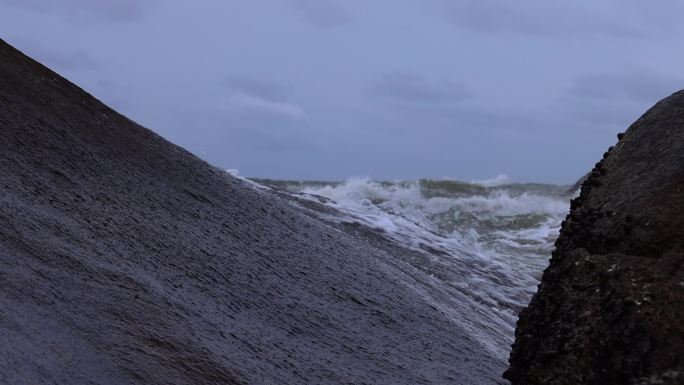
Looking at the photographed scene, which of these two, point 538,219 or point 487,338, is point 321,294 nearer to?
point 487,338

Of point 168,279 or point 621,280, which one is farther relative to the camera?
point 168,279

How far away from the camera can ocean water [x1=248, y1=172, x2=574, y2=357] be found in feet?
21.4

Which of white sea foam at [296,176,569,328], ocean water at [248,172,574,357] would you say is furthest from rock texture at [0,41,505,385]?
white sea foam at [296,176,569,328]

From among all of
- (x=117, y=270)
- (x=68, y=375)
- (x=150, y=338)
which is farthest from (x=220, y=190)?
(x=68, y=375)

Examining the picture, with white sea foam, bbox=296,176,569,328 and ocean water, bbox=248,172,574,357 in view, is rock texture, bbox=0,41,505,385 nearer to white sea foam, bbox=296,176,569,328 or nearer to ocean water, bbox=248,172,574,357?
ocean water, bbox=248,172,574,357

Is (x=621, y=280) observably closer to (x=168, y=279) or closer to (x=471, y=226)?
(x=168, y=279)

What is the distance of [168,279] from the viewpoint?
367 centimetres

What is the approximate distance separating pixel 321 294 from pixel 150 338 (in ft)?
4.35

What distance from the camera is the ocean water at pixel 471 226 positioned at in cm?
652

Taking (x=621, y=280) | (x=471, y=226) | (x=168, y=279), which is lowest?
(x=168, y=279)

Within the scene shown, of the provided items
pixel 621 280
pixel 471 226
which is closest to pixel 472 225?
pixel 471 226

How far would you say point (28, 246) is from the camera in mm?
3363

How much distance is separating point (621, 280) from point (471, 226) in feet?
41.1

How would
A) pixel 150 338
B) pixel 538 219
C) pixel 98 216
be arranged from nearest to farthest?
pixel 150 338, pixel 98 216, pixel 538 219
